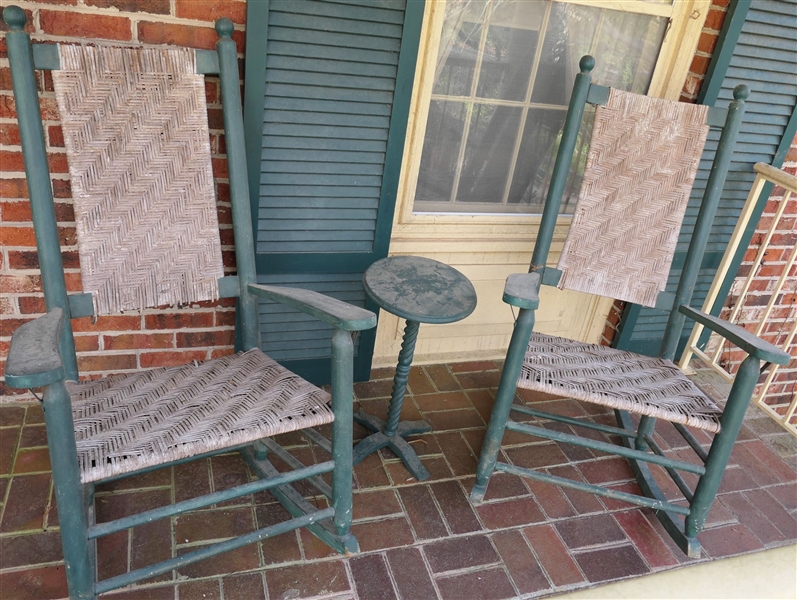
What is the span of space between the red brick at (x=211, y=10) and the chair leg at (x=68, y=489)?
1124 mm

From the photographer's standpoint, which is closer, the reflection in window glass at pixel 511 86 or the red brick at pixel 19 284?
the red brick at pixel 19 284

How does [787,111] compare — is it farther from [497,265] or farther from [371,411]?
[371,411]

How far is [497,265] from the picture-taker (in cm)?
261

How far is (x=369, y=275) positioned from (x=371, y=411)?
0.62 meters

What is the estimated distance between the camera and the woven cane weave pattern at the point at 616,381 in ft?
5.99

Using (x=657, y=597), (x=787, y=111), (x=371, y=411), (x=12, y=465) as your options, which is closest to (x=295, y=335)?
(x=371, y=411)

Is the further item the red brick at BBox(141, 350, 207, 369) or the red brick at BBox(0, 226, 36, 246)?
the red brick at BBox(141, 350, 207, 369)

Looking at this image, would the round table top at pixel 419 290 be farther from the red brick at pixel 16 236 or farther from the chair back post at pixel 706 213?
the red brick at pixel 16 236

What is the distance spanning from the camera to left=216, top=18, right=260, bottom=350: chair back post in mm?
1744

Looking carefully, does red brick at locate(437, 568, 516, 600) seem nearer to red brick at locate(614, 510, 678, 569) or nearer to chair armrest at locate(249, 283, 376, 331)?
red brick at locate(614, 510, 678, 569)

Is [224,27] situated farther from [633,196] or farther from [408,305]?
[633,196]

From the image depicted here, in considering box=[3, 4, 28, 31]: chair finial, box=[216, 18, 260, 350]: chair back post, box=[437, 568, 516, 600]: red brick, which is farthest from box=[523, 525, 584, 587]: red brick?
box=[3, 4, 28, 31]: chair finial

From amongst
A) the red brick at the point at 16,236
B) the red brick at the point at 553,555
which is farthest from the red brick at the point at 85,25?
the red brick at the point at 553,555

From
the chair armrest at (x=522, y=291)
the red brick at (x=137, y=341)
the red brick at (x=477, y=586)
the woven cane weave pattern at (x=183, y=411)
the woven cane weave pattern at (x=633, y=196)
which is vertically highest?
the woven cane weave pattern at (x=633, y=196)
